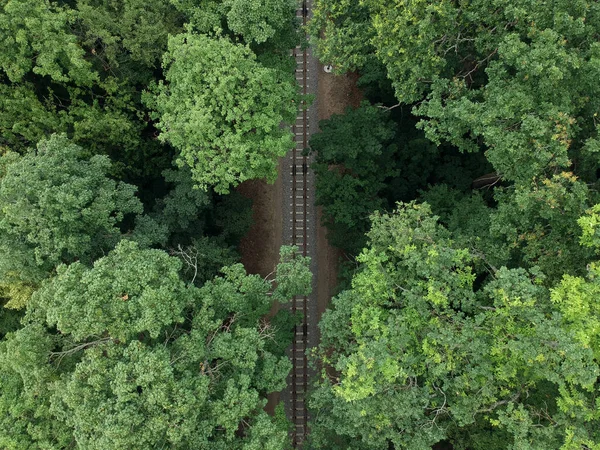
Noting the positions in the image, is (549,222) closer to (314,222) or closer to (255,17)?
(255,17)

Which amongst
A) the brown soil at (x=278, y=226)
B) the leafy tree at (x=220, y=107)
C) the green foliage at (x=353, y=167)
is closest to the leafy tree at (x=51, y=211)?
the leafy tree at (x=220, y=107)

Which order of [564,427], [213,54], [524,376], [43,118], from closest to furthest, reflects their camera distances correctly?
[564,427]
[524,376]
[213,54]
[43,118]

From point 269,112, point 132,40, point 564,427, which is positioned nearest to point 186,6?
point 132,40

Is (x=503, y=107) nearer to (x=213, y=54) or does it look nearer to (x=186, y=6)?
(x=213, y=54)

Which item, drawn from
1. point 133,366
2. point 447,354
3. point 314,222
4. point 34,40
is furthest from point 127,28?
point 447,354

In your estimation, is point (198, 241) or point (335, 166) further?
point (335, 166)

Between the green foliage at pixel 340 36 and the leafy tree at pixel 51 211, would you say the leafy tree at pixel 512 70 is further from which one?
the leafy tree at pixel 51 211
